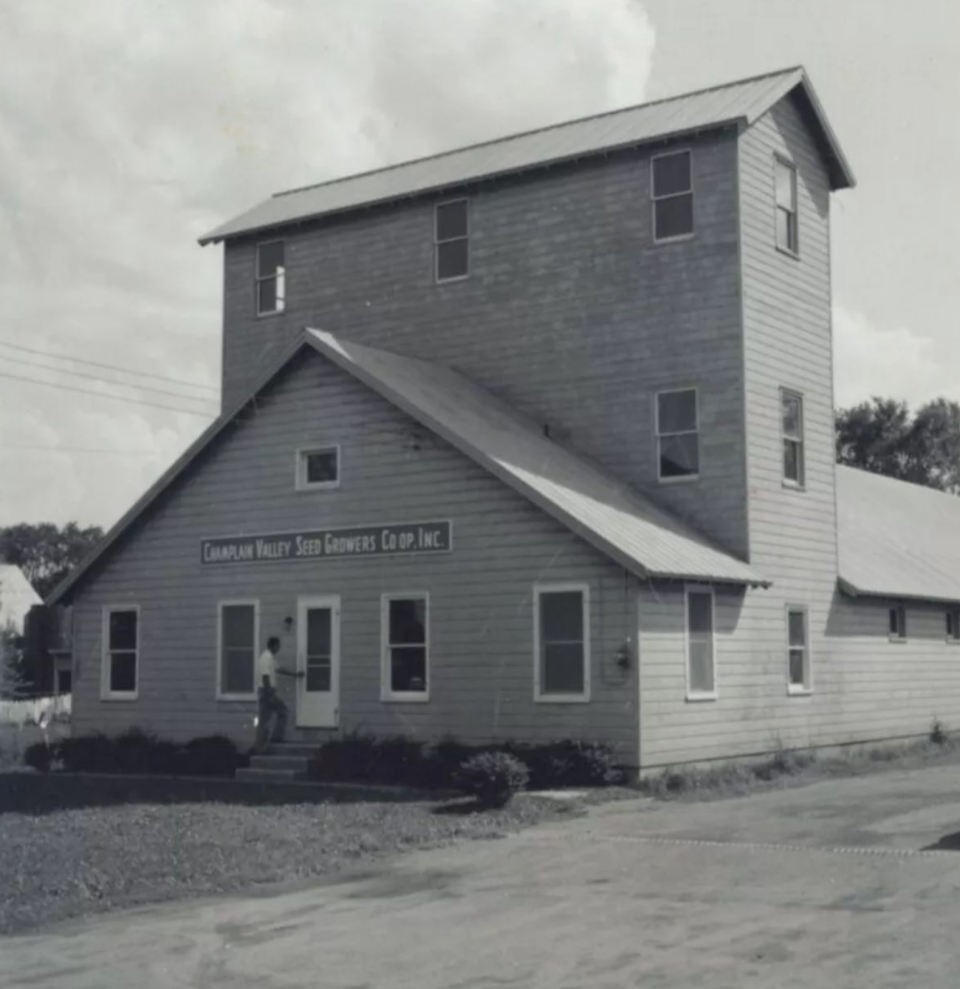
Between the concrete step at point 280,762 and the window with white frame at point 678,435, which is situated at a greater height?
the window with white frame at point 678,435

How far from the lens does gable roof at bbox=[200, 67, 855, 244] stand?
90.5 ft

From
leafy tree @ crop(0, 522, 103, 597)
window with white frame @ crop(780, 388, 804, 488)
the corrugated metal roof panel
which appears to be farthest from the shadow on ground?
leafy tree @ crop(0, 522, 103, 597)

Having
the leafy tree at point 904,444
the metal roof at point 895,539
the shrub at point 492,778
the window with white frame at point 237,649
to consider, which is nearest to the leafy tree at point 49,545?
the leafy tree at point 904,444

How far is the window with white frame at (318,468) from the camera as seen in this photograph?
26141mm

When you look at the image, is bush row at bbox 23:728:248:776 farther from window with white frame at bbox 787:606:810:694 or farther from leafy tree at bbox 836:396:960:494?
leafy tree at bbox 836:396:960:494

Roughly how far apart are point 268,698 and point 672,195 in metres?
11.4

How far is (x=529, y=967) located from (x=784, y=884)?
389cm

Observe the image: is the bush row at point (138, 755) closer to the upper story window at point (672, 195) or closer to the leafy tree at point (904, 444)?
the upper story window at point (672, 195)

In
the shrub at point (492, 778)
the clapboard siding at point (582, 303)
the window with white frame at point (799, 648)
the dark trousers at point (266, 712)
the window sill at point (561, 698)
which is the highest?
the clapboard siding at point (582, 303)

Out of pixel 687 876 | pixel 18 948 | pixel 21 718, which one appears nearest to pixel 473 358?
pixel 687 876

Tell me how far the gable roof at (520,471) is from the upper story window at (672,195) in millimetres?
4326

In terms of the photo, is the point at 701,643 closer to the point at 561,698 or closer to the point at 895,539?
the point at 561,698

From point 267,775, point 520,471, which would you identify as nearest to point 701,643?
point 520,471

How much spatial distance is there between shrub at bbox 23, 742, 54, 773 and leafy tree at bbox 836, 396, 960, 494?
177ft
